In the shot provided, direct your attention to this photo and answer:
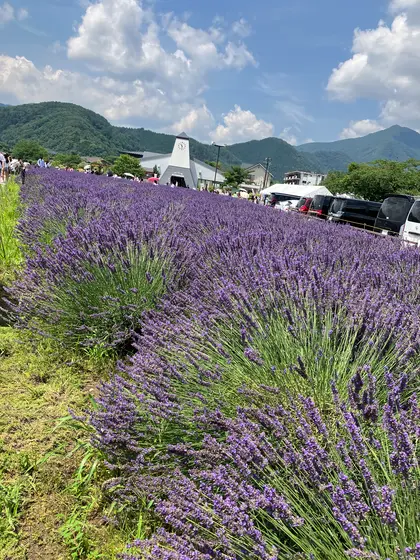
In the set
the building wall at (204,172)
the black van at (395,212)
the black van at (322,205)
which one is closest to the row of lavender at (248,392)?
the black van at (395,212)

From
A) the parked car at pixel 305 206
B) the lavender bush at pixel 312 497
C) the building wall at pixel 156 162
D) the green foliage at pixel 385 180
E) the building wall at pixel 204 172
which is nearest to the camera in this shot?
the lavender bush at pixel 312 497

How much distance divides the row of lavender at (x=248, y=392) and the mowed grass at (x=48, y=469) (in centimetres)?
14

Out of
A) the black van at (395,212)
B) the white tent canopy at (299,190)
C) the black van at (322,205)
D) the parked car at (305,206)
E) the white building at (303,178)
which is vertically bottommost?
the white building at (303,178)

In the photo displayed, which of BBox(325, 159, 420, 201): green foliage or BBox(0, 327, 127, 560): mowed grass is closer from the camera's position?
BBox(0, 327, 127, 560): mowed grass

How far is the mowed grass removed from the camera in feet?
4.75

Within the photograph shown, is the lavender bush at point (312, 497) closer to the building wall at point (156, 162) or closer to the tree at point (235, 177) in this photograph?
the tree at point (235, 177)

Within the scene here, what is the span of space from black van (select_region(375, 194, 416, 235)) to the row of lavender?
1145 centimetres

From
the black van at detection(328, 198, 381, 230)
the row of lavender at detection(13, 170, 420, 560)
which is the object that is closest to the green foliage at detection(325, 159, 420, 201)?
the black van at detection(328, 198, 381, 230)

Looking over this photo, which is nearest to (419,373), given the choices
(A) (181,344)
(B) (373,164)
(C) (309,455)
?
(C) (309,455)

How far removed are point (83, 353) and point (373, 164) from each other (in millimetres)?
49110

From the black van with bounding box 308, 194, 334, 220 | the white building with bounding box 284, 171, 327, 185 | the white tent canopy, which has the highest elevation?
the black van with bounding box 308, 194, 334, 220

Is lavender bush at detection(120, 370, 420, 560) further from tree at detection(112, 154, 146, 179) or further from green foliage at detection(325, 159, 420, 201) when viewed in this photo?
tree at detection(112, 154, 146, 179)

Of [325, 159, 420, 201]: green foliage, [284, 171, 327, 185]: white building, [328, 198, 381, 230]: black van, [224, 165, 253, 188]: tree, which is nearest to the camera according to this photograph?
[328, 198, 381, 230]: black van

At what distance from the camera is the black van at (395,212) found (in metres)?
13.8
